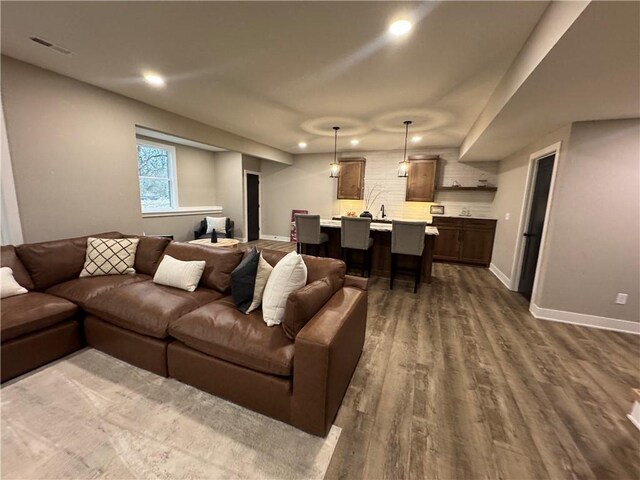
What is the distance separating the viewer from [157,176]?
6.08 meters

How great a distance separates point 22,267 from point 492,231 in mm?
6814

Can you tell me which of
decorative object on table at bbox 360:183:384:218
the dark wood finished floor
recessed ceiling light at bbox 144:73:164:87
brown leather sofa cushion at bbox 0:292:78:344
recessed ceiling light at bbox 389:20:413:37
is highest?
recessed ceiling light at bbox 144:73:164:87

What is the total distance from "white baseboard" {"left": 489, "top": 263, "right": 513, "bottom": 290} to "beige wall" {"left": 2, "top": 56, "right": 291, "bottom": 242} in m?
5.69

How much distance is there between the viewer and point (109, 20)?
1.86m

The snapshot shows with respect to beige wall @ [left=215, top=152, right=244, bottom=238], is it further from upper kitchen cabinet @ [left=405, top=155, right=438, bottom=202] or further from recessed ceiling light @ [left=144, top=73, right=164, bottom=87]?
upper kitchen cabinet @ [left=405, top=155, right=438, bottom=202]

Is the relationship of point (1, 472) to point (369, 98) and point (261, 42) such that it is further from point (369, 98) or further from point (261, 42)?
point (369, 98)

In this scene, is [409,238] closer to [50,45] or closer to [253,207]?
[50,45]

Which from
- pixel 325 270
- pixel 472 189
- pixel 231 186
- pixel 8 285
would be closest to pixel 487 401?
pixel 325 270

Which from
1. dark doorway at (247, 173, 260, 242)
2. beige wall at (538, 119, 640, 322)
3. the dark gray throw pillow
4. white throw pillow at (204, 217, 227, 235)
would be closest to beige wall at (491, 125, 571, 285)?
beige wall at (538, 119, 640, 322)

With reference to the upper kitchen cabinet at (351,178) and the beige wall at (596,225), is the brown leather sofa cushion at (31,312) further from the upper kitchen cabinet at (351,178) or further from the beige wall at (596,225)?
the upper kitchen cabinet at (351,178)

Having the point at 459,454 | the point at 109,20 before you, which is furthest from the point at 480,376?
the point at 109,20

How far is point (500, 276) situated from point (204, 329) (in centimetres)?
493

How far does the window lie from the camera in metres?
5.77

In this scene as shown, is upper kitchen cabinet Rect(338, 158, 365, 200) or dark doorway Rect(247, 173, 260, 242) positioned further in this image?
dark doorway Rect(247, 173, 260, 242)
